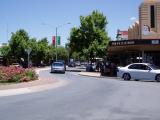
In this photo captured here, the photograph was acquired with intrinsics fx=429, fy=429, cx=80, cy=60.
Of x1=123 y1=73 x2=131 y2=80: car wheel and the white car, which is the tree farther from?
the white car

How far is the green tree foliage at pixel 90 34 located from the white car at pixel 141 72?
1090 inches

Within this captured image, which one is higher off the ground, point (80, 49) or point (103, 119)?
point (80, 49)

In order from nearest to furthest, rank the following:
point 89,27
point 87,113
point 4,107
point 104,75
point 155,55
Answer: point 87,113 → point 4,107 → point 104,75 → point 155,55 → point 89,27

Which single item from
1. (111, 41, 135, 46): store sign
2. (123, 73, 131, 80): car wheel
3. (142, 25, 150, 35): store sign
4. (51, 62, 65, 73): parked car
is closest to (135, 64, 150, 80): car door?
(123, 73, 131, 80): car wheel

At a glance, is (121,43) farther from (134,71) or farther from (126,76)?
(134,71)

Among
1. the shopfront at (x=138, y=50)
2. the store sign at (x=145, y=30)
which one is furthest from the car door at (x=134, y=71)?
the store sign at (x=145, y=30)

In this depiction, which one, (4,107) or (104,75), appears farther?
(104,75)

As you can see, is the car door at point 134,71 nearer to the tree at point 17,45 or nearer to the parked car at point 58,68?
the parked car at point 58,68

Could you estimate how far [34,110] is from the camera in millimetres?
14531

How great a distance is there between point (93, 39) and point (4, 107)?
5057cm

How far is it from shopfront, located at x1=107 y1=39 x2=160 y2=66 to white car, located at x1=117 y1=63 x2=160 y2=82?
382 inches

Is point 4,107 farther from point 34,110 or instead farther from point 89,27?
point 89,27

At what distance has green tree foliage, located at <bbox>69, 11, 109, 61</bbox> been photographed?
6488 cm

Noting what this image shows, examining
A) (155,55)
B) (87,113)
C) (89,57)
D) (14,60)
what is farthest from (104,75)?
(14,60)
